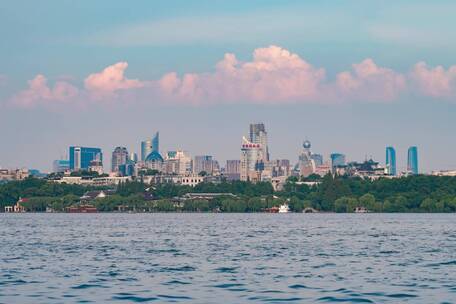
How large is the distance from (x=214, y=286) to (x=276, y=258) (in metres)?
16.2

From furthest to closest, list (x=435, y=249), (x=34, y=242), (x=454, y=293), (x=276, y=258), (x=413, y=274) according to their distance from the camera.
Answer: (x=34, y=242) < (x=435, y=249) < (x=276, y=258) < (x=413, y=274) < (x=454, y=293)

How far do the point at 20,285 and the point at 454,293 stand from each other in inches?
720

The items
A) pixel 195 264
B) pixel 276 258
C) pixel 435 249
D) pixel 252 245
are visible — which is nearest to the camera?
pixel 195 264

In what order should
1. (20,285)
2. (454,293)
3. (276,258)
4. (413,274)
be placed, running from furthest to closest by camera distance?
(276,258), (413,274), (20,285), (454,293)

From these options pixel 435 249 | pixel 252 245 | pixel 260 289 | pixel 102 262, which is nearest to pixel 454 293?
pixel 260 289

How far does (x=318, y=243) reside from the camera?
82.2m

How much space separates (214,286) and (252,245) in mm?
30343

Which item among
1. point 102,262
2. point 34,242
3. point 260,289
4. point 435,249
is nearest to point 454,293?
point 260,289

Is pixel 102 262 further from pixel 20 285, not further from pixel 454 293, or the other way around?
pixel 454 293

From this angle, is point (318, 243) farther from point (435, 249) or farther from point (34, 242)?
point (34, 242)

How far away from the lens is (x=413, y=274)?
178 feet

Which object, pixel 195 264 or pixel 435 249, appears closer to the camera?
pixel 195 264

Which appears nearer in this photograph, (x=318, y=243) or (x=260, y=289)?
(x=260, y=289)

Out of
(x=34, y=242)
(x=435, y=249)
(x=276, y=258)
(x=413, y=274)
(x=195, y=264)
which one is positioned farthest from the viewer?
(x=34, y=242)
